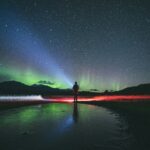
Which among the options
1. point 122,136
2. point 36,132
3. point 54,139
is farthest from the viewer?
point 36,132

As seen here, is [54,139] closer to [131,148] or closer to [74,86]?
[131,148]

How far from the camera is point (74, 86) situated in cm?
3036

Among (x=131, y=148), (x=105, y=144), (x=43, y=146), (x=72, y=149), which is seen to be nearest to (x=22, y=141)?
(x=43, y=146)

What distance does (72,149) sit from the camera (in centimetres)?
654

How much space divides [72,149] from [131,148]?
1593 mm

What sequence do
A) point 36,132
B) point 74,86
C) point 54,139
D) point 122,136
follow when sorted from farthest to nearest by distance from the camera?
point 74,86, point 36,132, point 122,136, point 54,139

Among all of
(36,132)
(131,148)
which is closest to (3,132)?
(36,132)

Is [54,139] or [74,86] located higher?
[74,86]

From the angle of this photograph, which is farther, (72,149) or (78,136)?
(78,136)

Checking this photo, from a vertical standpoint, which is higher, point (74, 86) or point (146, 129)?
point (74, 86)

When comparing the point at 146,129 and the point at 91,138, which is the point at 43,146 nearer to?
the point at 91,138

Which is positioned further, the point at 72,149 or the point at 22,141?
the point at 22,141

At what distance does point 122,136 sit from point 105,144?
1.50 m

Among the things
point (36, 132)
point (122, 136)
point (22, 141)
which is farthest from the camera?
point (36, 132)
